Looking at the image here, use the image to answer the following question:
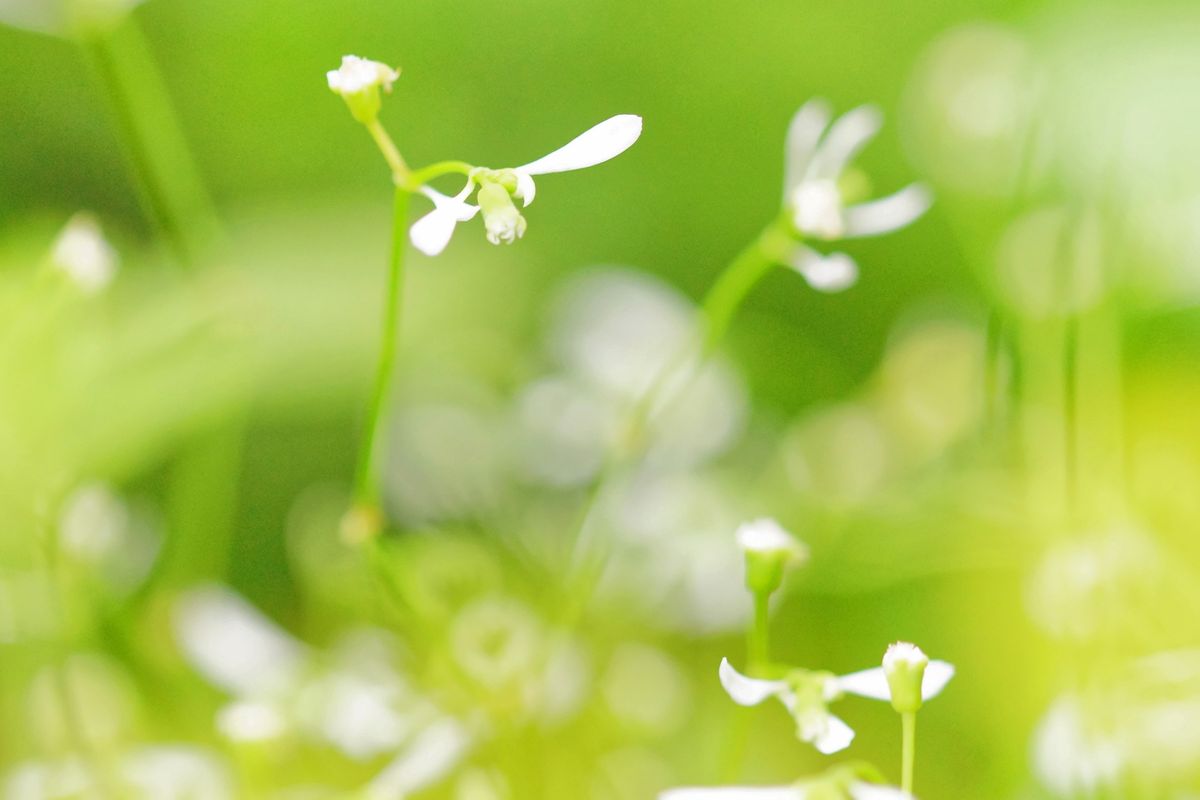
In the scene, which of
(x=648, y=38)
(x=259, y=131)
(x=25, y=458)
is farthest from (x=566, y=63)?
(x=25, y=458)

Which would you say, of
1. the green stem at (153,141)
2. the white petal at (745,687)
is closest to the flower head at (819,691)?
the white petal at (745,687)

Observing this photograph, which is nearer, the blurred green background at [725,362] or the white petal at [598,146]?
the white petal at [598,146]

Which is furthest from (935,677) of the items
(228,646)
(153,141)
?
(153,141)

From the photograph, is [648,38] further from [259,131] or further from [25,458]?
[25,458]

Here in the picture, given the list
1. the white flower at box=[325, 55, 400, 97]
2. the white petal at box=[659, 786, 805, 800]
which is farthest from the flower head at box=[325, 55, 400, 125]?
the white petal at box=[659, 786, 805, 800]

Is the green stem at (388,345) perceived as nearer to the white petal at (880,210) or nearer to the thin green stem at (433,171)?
the thin green stem at (433,171)

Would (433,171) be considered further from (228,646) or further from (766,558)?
(228,646)
